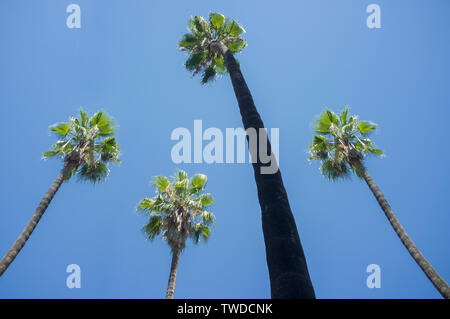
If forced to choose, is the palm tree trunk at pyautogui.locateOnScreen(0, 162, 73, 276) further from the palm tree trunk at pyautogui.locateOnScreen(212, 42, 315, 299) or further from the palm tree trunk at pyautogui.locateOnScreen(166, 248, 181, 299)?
the palm tree trunk at pyautogui.locateOnScreen(212, 42, 315, 299)

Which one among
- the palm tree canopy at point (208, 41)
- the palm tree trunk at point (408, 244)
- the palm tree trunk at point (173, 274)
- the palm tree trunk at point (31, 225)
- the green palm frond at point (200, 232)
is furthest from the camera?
the green palm frond at point (200, 232)

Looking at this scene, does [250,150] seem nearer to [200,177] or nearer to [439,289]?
[439,289]

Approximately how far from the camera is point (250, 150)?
6348 mm

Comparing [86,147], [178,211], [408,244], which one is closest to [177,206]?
[178,211]

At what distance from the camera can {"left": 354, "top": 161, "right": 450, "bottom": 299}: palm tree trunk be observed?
10312 mm

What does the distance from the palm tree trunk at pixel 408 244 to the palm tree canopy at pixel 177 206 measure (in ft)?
27.5

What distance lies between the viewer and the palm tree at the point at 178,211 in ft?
50.7

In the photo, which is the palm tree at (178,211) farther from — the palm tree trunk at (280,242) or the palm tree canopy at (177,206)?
the palm tree trunk at (280,242)

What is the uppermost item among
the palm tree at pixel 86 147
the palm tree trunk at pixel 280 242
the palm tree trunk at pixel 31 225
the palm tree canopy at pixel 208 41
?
the palm tree canopy at pixel 208 41

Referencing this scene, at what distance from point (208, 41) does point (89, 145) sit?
27.1 feet

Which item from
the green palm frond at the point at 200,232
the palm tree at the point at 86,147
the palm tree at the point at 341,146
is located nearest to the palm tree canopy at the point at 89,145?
the palm tree at the point at 86,147

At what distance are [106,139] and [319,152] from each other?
40.8 ft

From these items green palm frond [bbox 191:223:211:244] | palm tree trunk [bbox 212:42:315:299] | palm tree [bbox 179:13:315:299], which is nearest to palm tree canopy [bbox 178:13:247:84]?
palm tree [bbox 179:13:315:299]
